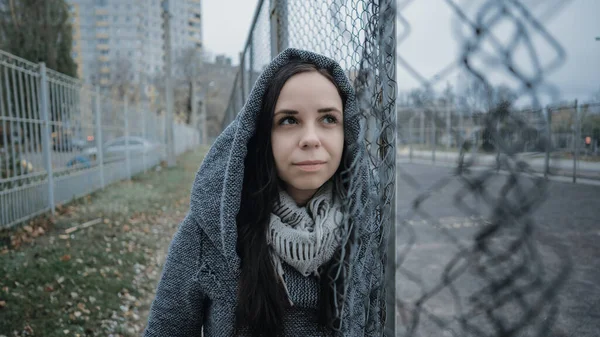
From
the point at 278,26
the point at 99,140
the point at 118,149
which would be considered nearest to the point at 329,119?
the point at 278,26

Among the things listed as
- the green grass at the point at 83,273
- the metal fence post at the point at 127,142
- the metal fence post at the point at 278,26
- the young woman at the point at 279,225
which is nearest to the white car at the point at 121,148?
the metal fence post at the point at 127,142

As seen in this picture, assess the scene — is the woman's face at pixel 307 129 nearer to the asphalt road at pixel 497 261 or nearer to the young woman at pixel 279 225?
the young woman at pixel 279 225

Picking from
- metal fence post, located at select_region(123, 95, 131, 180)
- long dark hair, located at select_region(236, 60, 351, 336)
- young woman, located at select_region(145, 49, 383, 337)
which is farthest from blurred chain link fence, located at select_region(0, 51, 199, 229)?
long dark hair, located at select_region(236, 60, 351, 336)

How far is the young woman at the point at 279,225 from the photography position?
3.59 feet

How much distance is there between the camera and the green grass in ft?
8.95

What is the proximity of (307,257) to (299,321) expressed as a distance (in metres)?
0.25

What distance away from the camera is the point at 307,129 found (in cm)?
108

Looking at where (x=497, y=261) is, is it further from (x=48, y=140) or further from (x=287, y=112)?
(x=48, y=140)

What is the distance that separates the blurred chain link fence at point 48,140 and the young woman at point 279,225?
168 inches

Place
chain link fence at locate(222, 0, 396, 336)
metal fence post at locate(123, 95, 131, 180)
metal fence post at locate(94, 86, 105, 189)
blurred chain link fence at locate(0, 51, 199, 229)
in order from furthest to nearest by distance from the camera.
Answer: metal fence post at locate(123, 95, 131, 180) → metal fence post at locate(94, 86, 105, 189) → blurred chain link fence at locate(0, 51, 199, 229) → chain link fence at locate(222, 0, 396, 336)

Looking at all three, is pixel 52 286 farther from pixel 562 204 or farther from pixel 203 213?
pixel 562 204

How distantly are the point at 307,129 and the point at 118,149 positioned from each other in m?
9.38

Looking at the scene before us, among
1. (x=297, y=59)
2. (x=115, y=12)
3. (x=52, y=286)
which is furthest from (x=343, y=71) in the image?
(x=115, y=12)

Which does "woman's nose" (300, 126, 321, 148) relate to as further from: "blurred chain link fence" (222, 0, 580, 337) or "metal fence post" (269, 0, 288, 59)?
"metal fence post" (269, 0, 288, 59)
